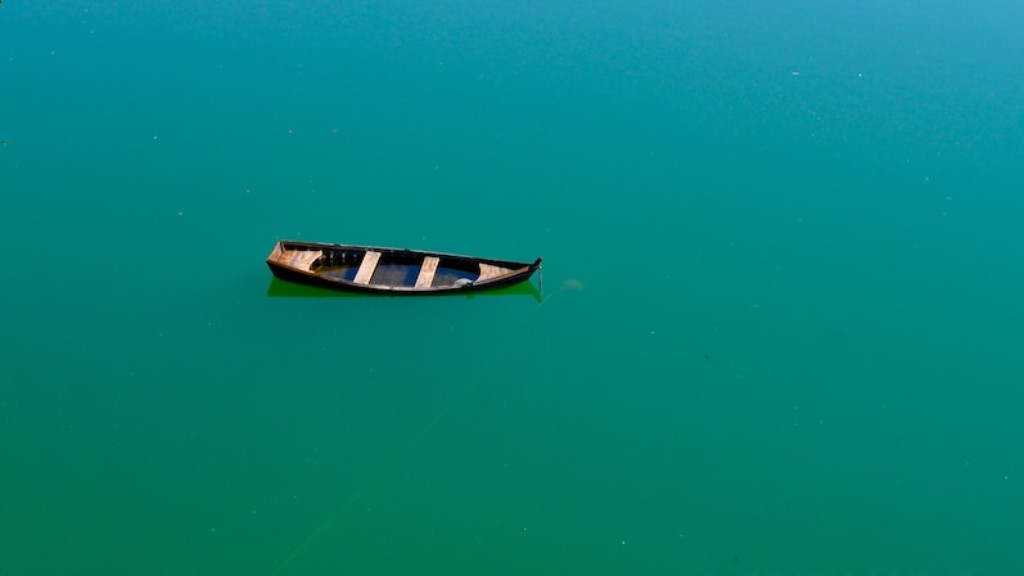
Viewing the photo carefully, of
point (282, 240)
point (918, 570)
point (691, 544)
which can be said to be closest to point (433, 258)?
point (282, 240)

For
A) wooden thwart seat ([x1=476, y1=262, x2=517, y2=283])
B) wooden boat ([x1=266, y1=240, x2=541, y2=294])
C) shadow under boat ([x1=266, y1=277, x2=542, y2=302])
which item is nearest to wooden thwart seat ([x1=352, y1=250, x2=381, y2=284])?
wooden boat ([x1=266, y1=240, x2=541, y2=294])

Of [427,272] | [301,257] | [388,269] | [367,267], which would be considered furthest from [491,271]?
[301,257]

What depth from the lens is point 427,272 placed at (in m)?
7.80

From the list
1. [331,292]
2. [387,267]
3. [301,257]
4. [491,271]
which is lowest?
[331,292]

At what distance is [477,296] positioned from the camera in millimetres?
7746

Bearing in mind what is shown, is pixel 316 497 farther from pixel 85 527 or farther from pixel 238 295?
pixel 238 295

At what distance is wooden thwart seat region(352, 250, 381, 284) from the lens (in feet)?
25.3

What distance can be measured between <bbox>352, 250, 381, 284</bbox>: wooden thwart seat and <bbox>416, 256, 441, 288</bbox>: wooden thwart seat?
400 millimetres

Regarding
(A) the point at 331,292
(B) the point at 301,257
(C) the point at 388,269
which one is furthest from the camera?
(C) the point at 388,269

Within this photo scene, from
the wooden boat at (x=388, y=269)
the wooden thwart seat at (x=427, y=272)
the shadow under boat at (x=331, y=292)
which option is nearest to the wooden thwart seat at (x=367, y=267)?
the wooden boat at (x=388, y=269)

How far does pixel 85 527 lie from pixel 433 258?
343cm

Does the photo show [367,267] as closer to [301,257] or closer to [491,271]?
[301,257]

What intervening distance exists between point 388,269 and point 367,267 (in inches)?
8.4

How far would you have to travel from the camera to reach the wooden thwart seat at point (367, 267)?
7727 millimetres
